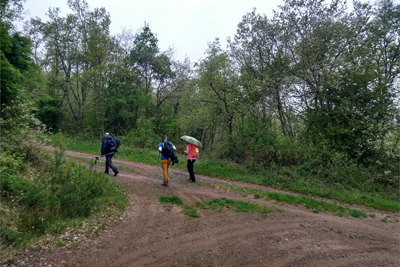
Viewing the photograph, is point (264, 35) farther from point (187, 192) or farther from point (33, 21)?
point (33, 21)

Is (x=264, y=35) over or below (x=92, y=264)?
over

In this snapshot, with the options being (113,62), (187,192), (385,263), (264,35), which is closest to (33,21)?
(113,62)

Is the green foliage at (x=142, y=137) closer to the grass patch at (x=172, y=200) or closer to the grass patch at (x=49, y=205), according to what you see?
the grass patch at (x=172, y=200)

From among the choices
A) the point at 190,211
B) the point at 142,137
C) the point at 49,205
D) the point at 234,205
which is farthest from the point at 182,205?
the point at 142,137

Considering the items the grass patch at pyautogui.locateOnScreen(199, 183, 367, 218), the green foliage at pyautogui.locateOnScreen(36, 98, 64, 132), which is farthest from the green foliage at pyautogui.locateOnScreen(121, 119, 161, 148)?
the grass patch at pyautogui.locateOnScreen(199, 183, 367, 218)

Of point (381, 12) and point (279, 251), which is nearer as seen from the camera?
point (279, 251)

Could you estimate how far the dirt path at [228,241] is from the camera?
15.3 feet

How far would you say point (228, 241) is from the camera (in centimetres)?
556

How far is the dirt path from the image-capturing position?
4.66m

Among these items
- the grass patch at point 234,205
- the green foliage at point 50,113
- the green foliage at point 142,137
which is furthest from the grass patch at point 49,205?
the green foliage at point 50,113

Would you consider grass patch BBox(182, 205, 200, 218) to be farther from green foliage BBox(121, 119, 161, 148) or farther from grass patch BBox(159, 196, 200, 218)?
green foliage BBox(121, 119, 161, 148)

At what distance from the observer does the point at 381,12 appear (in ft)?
53.5

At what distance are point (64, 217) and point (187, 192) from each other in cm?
412

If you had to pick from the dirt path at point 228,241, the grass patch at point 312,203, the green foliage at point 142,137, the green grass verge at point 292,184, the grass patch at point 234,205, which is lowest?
the dirt path at point 228,241
